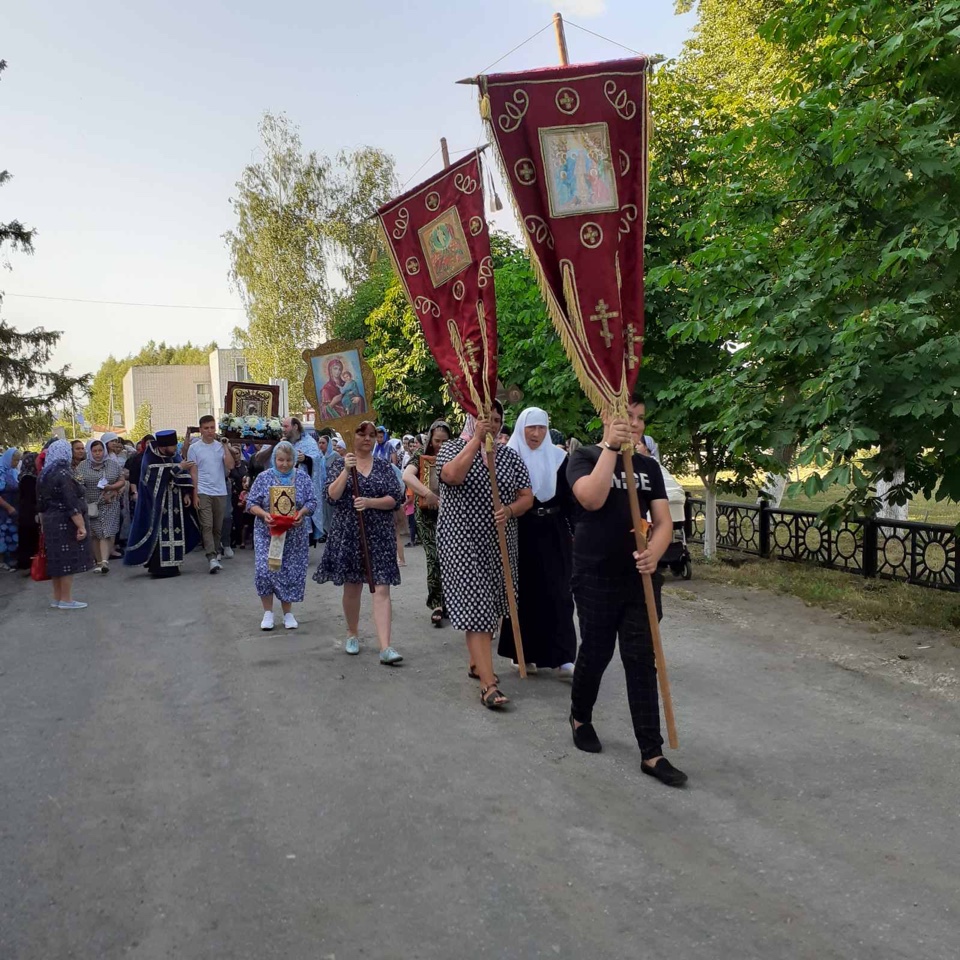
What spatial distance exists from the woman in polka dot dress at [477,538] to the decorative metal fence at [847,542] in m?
3.29

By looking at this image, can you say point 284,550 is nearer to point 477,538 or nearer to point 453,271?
point 477,538

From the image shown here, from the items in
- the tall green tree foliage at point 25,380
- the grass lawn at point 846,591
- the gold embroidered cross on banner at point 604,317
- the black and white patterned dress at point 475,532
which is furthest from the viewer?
the tall green tree foliage at point 25,380

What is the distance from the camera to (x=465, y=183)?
7.22m

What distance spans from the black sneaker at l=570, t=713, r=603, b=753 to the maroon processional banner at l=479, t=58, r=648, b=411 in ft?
6.20

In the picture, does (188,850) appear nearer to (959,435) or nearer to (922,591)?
(959,435)

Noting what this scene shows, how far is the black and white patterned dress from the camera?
705cm

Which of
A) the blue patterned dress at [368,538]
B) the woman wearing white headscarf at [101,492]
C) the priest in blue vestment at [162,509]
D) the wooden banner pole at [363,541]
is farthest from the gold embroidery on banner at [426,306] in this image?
the woman wearing white headscarf at [101,492]

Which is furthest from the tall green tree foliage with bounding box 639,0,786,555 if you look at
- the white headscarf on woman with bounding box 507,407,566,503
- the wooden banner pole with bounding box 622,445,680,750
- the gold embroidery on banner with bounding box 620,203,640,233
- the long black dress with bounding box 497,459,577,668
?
the wooden banner pole with bounding box 622,445,680,750

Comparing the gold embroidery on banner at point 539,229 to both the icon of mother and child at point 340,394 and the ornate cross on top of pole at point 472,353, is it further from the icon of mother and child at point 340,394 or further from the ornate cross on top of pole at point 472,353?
the icon of mother and child at point 340,394

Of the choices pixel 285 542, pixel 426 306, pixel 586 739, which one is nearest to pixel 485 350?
pixel 426 306

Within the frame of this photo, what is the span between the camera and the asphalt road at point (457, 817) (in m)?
3.82

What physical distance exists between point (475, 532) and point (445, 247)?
200 cm

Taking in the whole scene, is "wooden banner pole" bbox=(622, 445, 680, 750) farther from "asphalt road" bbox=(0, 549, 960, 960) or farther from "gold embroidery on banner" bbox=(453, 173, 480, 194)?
"gold embroidery on banner" bbox=(453, 173, 480, 194)

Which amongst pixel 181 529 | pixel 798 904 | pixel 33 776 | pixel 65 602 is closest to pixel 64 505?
pixel 65 602
